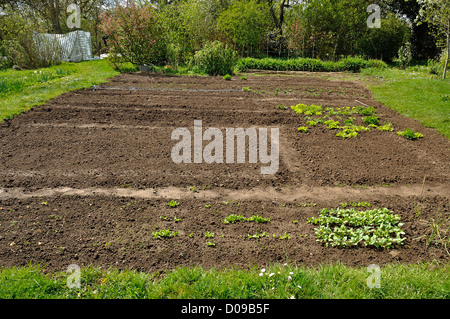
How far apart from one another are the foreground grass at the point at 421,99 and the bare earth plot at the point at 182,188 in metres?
0.50

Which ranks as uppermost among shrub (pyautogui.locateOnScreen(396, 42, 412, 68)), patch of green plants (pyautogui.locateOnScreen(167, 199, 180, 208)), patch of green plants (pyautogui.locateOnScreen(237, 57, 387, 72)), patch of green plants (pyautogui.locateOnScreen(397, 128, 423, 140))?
shrub (pyautogui.locateOnScreen(396, 42, 412, 68))

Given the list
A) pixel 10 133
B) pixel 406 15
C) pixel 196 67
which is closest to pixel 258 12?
pixel 196 67

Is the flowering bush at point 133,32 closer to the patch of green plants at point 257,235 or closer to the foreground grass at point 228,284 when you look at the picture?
the patch of green plants at point 257,235

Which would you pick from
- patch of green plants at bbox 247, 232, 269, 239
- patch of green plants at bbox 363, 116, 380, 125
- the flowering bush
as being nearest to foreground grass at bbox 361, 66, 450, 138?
patch of green plants at bbox 363, 116, 380, 125

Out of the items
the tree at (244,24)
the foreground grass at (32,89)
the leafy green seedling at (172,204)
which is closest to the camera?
the leafy green seedling at (172,204)

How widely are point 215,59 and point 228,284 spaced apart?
12598 mm

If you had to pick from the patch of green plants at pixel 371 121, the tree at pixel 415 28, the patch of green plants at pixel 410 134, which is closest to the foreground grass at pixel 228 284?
the patch of green plants at pixel 410 134

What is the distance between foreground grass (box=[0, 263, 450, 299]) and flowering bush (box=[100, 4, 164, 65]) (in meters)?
13.5

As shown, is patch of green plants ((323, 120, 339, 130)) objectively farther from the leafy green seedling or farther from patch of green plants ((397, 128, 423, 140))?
the leafy green seedling

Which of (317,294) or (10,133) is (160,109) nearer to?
(10,133)

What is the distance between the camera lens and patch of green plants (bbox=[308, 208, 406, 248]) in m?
3.15

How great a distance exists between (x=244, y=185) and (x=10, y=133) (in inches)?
190

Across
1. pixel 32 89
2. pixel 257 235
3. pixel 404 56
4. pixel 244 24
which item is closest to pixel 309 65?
pixel 244 24

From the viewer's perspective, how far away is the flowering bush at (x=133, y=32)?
46.1 ft
